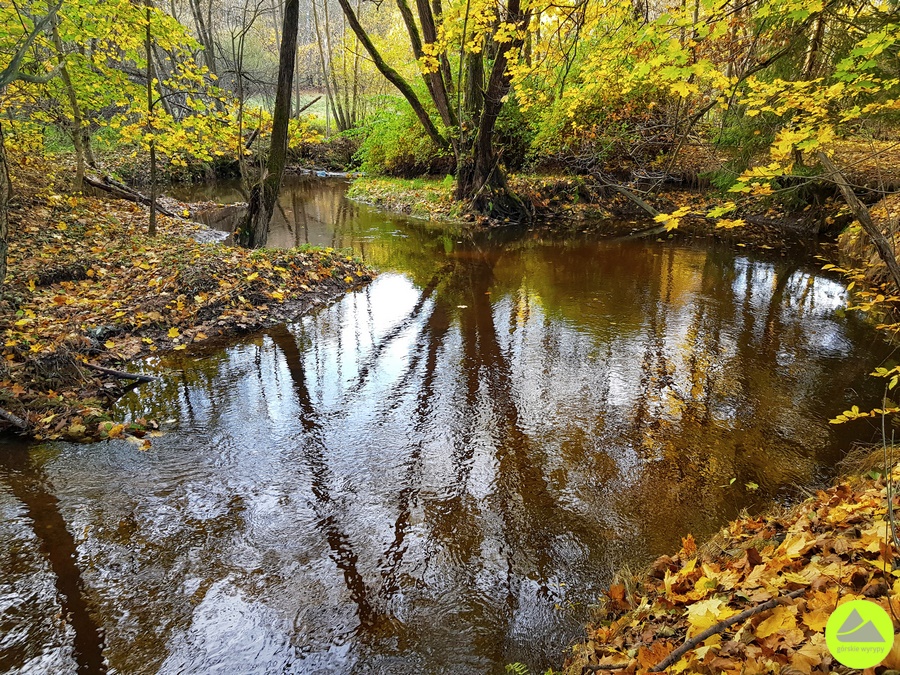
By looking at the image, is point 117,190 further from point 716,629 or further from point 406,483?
point 716,629

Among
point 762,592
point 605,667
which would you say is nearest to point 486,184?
point 762,592

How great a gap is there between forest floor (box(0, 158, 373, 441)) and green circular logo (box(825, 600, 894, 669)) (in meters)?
5.23

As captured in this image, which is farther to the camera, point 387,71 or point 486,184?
point 486,184

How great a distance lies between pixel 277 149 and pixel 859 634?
33.3 feet

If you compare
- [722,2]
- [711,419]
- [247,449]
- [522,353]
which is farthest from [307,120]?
[711,419]

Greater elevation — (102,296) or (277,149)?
(277,149)

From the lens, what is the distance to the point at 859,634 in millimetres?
883

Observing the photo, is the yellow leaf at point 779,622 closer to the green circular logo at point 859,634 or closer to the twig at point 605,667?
the twig at point 605,667

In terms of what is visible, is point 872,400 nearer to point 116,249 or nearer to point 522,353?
point 522,353

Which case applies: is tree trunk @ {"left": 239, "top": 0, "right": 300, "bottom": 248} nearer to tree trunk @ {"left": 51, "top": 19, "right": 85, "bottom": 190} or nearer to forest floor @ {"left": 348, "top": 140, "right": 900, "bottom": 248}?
tree trunk @ {"left": 51, "top": 19, "right": 85, "bottom": 190}

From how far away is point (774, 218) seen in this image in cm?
1498

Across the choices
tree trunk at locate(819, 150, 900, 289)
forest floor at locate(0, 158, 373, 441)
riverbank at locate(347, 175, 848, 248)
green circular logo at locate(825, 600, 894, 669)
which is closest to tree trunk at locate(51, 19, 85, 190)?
forest floor at locate(0, 158, 373, 441)

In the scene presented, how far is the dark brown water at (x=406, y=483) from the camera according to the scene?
8.80ft

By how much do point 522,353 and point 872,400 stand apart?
3.97m
